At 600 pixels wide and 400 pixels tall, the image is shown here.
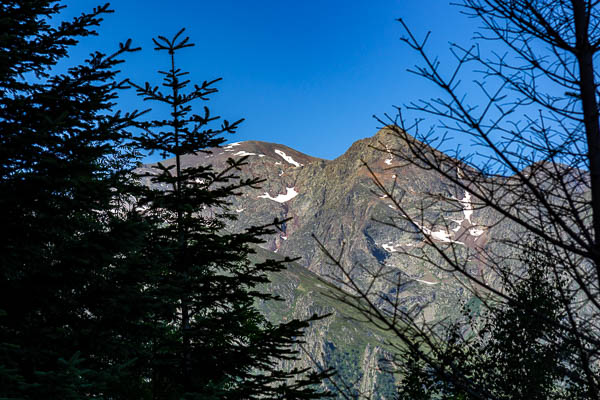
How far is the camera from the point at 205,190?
932 centimetres

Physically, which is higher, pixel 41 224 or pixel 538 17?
pixel 538 17

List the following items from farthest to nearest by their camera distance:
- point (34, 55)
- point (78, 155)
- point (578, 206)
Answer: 1. point (34, 55)
2. point (78, 155)
3. point (578, 206)

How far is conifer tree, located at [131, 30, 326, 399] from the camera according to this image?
7.86 metres

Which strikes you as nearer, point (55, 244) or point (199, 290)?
point (55, 244)

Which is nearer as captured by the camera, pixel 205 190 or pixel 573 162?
pixel 573 162

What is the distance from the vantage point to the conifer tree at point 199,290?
786 cm

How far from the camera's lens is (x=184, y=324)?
899 cm

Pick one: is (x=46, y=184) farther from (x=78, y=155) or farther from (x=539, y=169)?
(x=539, y=169)

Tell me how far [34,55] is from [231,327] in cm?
608

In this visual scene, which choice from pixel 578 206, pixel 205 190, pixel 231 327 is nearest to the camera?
pixel 578 206

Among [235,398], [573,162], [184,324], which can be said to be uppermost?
[573,162]

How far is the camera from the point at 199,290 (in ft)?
29.2

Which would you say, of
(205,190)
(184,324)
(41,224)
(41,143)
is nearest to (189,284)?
(184,324)

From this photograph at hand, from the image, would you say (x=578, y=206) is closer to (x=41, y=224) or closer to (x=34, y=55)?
(x=41, y=224)
